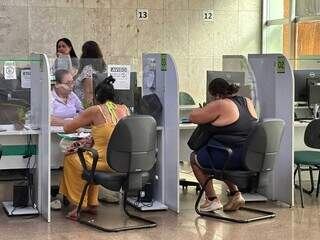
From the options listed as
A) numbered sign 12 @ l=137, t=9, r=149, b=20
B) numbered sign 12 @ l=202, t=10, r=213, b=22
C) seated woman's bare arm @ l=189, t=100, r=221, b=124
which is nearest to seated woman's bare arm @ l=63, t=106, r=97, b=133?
seated woman's bare arm @ l=189, t=100, r=221, b=124

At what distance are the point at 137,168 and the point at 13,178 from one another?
4.89 ft

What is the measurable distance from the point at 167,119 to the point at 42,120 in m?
1.03

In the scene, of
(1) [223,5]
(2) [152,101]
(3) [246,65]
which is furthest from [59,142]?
(1) [223,5]

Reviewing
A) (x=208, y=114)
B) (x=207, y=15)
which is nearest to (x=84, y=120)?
(x=208, y=114)

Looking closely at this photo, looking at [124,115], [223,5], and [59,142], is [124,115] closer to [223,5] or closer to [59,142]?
[59,142]

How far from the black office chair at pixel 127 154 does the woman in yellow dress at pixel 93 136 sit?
0.12 meters

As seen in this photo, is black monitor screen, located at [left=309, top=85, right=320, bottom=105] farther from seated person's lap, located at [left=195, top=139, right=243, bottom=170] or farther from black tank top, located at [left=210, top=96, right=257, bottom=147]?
seated person's lap, located at [left=195, top=139, right=243, bottom=170]

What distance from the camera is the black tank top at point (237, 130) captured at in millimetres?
5148

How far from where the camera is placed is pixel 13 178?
18.9 ft

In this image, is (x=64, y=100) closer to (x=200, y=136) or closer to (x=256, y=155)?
(x=200, y=136)

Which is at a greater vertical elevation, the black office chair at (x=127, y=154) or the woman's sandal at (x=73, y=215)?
the black office chair at (x=127, y=154)

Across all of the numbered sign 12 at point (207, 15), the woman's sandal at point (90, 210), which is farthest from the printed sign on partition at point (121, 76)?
the numbered sign 12 at point (207, 15)

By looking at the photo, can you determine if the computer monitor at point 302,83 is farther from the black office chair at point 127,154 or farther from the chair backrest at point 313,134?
the black office chair at point 127,154

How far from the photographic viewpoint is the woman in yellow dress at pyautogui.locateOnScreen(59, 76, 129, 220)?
497cm
